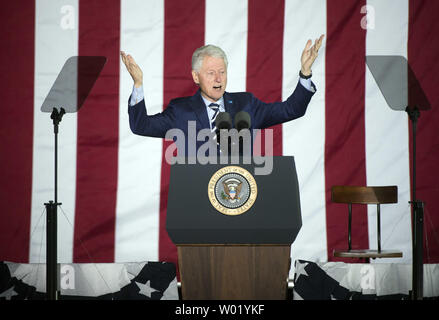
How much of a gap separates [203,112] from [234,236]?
126 centimetres

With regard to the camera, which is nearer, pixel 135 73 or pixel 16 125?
pixel 135 73

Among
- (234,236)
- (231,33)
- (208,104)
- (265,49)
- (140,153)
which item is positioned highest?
(231,33)

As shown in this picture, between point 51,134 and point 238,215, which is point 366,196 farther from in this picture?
point 51,134

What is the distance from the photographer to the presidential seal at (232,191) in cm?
215

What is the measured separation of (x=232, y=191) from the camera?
7.07 ft


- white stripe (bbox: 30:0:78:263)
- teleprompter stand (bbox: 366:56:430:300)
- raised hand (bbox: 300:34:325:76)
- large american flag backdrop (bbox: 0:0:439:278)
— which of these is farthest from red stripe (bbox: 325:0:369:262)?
white stripe (bbox: 30:0:78:263)

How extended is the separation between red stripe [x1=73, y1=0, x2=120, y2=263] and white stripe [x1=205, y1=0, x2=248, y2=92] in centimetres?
68

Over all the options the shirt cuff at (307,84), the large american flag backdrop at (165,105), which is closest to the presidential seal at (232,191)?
the shirt cuff at (307,84)

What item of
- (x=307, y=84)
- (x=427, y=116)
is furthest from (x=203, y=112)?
(x=427, y=116)

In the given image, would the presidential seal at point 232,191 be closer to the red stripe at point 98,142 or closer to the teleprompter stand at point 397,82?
the red stripe at point 98,142

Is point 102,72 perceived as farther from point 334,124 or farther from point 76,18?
point 334,124

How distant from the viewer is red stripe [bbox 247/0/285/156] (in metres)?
3.75

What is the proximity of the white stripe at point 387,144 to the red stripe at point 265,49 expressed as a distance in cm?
64

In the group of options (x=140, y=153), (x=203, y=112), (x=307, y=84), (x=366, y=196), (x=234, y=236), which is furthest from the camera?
(x=140, y=153)
